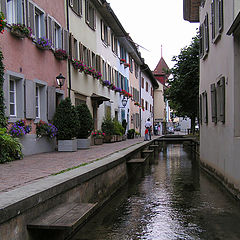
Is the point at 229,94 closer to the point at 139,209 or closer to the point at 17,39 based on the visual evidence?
the point at 139,209

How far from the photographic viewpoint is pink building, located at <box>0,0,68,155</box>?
32.8ft

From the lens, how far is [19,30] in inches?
397

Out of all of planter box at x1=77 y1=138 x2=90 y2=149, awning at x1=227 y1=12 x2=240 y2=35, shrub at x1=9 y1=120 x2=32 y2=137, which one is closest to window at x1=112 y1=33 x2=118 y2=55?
planter box at x1=77 y1=138 x2=90 y2=149

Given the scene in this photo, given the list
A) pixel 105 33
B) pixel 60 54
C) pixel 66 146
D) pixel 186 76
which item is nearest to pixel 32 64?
pixel 60 54

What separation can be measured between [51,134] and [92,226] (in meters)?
6.78

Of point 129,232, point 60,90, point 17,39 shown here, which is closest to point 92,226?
point 129,232

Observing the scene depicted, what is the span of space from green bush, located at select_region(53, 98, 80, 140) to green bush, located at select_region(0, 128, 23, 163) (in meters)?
3.35

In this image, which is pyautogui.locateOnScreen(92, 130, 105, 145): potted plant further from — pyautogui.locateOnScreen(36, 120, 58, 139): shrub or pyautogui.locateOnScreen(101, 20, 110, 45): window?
pyautogui.locateOnScreen(101, 20, 110, 45): window

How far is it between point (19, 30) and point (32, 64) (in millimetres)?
1490

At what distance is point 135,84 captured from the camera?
34.1 metres

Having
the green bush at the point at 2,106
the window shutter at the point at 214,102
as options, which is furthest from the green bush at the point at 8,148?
the window shutter at the point at 214,102

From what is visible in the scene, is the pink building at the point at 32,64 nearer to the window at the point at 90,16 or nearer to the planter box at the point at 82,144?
the planter box at the point at 82,144

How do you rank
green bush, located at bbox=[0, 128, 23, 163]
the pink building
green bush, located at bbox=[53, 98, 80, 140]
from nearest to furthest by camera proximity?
green bush, located at bbox=[0, 128, 23, 163], the pink building, green bush, located at bbox=[53, 98, 80, 140]

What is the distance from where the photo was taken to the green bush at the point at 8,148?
849 centimetres
